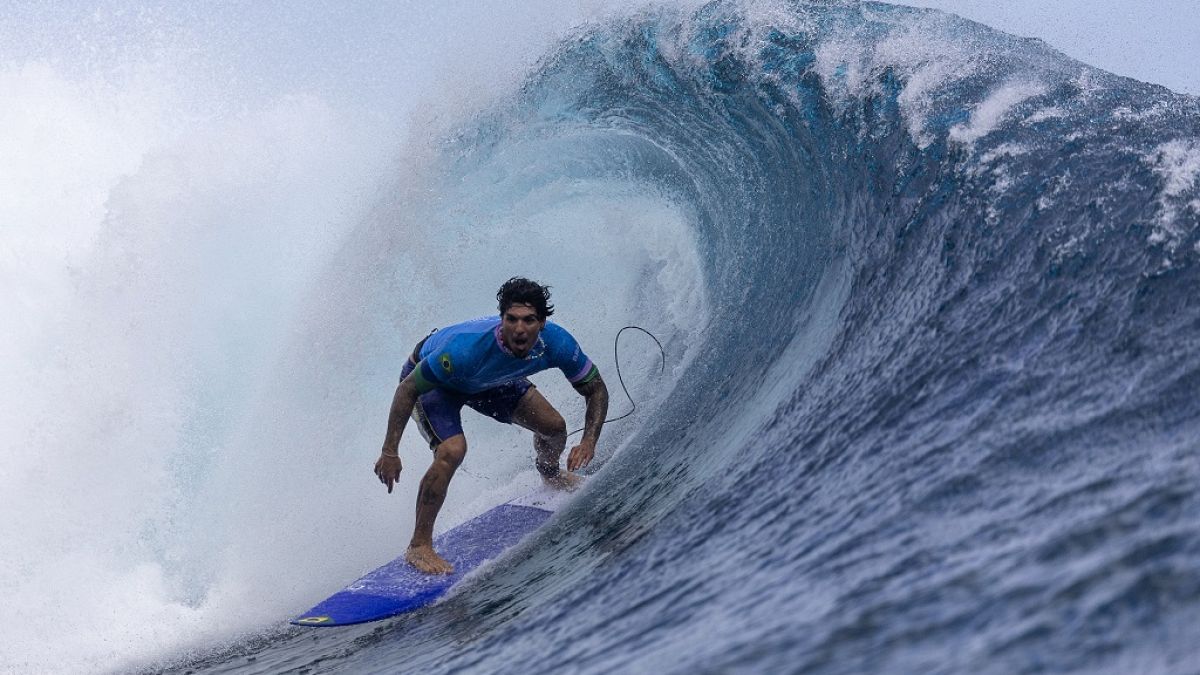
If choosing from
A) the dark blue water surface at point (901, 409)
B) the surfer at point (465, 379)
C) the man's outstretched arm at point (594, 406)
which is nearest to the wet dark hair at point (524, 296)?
the surfer at point (465, 379)

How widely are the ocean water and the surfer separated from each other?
428mm

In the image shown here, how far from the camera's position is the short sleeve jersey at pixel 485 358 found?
533 centimetres

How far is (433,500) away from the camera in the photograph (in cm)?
529

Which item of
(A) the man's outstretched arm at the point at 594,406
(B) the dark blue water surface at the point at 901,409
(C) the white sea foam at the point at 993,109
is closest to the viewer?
(B) the dark blue water surface at the point at 901,409

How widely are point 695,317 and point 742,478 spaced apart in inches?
160

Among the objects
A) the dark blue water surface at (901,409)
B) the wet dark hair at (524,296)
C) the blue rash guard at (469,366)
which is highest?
the wet dark hair at (524,296)

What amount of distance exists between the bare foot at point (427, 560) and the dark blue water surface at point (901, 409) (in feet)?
0.87

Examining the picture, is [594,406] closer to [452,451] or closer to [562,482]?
[452,451]

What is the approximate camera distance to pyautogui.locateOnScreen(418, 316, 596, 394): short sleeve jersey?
5.33 m

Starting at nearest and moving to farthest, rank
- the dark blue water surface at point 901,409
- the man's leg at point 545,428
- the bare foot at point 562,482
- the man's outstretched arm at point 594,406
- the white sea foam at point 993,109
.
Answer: the dark blue water surface at point 901,409
the man's outstretched arm at point 594,406
the white sea foam at point 993,109
the man's leg at point 545,428
the bare foot at point 562,482

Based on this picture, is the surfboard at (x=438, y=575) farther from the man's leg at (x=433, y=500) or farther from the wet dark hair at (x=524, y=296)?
the wet dark hair at (x=524, y=296)

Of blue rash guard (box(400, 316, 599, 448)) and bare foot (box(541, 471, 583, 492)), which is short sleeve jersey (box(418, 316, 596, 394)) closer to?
blue rash guard (box(400, 316, 599, 448))

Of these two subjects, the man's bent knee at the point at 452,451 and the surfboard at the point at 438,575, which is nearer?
the surfboard at the point at 438,575

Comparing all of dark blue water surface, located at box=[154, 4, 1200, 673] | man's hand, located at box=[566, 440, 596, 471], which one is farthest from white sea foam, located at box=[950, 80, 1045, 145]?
man's hand, located at box=[566, 440, 596, 471]
